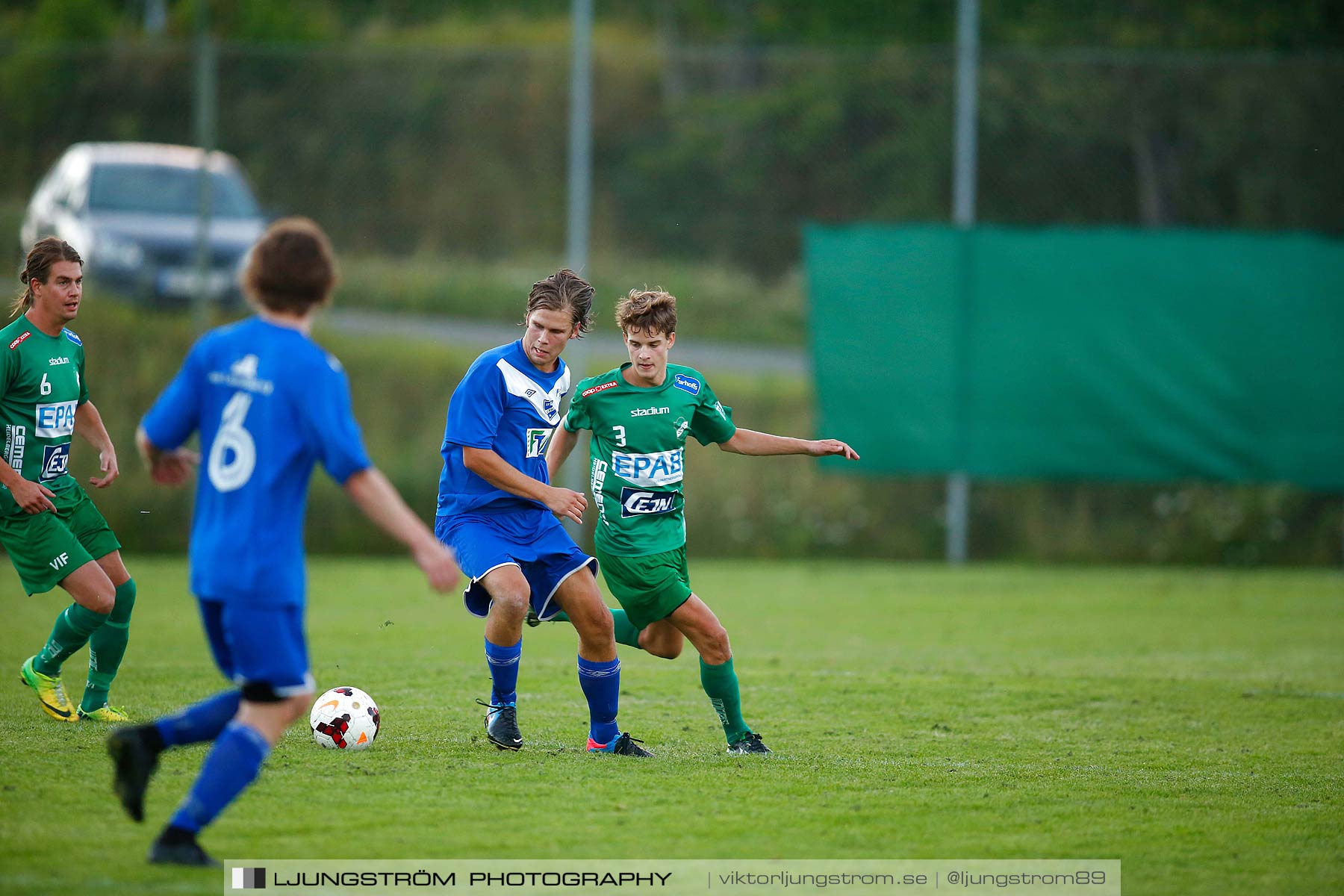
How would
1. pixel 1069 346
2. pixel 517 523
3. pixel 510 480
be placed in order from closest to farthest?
pixel 510 480 → pixel 517 523 → pixel 1069 346

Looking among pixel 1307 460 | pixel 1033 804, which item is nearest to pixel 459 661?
pixel 1033 804

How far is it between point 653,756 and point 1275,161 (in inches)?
442

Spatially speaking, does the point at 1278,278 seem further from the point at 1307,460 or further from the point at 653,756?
the point at 653,756

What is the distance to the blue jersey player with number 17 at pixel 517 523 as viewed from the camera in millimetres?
5688

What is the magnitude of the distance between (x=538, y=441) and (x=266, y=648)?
207cm

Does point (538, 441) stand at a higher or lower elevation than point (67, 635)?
higher

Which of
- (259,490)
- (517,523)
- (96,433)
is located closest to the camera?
(259,490)

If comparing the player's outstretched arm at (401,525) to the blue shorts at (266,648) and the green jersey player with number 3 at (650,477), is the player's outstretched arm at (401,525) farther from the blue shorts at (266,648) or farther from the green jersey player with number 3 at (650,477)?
the green jersey player with number 3 at (650,477)

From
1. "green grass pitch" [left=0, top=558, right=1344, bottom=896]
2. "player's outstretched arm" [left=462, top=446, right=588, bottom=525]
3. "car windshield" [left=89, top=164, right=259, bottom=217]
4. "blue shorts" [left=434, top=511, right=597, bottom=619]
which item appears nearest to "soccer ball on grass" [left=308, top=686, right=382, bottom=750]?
"green grass pitch" [left=0, top=558, right=1344, bottom=896]

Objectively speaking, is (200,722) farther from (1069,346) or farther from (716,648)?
(1069,346)

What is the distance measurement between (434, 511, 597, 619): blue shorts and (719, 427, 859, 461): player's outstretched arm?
832mm

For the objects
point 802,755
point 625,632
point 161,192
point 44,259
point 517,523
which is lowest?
point 802,755

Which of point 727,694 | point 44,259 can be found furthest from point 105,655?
point 727,694

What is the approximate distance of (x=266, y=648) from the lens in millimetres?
4047
